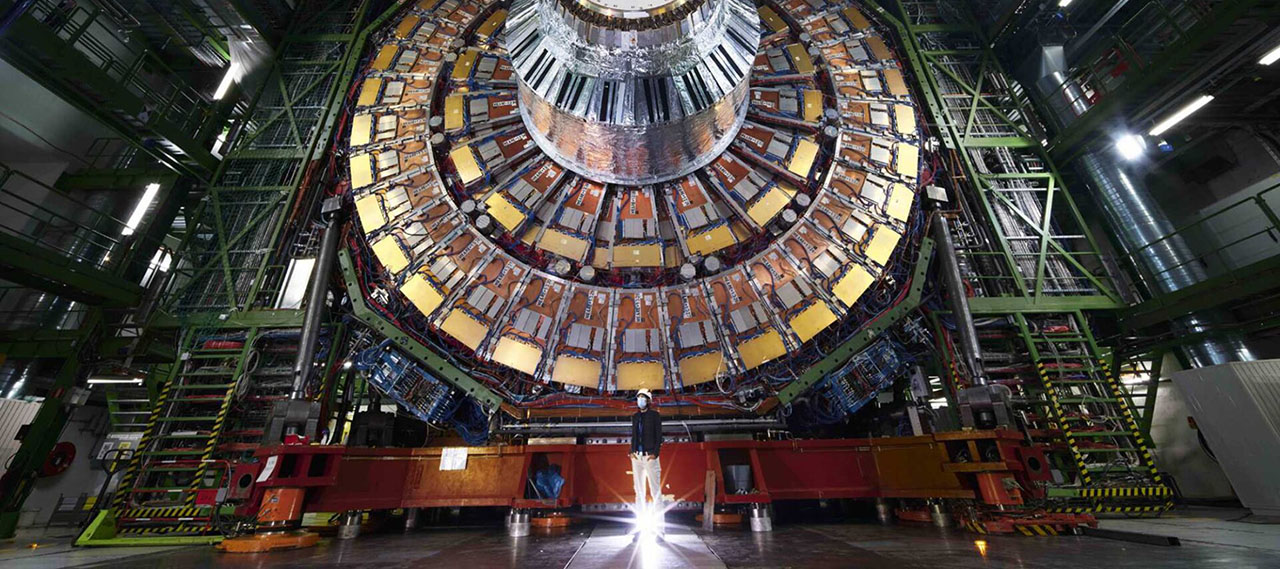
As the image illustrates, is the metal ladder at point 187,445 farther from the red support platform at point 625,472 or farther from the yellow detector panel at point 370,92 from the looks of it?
the yellow detector panel at point 370,92

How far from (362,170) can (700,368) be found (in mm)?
5169

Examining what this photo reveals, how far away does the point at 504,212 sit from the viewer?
6.33 meters

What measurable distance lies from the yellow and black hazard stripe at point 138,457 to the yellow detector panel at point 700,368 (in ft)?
21.7

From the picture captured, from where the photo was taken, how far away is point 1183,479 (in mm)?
7594

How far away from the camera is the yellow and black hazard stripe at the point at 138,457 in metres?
5.94

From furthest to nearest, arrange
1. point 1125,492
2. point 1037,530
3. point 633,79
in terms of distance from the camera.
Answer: point 1125,492 < point 633,79 < point 1037,530

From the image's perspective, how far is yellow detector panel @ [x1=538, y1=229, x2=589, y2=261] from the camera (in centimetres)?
632

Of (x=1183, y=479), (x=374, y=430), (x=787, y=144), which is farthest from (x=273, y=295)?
(x=1183, y=479)

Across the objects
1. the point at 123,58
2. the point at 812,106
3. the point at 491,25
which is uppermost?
the point at 123,58

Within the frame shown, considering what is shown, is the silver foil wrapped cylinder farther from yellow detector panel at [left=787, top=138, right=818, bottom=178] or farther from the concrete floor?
the concrete floor

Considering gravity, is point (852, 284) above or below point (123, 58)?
below

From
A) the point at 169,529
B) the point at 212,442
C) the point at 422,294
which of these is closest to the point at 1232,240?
the point at 422,294

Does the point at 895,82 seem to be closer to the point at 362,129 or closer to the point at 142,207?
the point at 362,129

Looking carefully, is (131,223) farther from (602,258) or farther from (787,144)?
(787,144)
